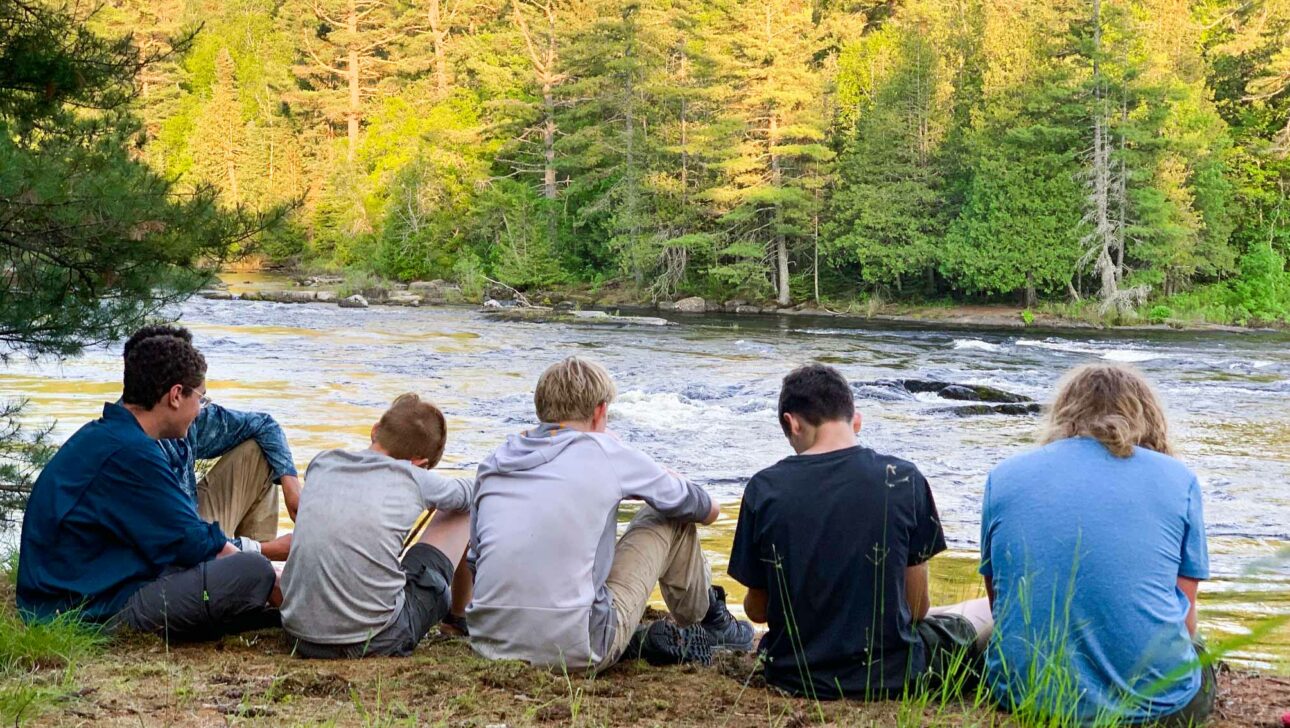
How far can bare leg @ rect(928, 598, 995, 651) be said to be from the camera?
12.2 feet

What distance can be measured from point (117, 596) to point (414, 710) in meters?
1.24

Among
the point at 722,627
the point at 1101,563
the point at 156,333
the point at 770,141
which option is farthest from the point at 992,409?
the point at 770,141

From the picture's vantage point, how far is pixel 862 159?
33.2 metres

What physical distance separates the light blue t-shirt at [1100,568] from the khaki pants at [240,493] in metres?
2.84

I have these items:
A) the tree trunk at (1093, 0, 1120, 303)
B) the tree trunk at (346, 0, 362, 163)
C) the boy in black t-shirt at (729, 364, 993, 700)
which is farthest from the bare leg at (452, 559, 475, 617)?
the tree trunk at (346, 0, 362, 163)

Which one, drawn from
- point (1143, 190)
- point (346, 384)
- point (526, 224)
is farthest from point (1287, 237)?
point (346, 384)

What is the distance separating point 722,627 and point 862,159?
30.2m

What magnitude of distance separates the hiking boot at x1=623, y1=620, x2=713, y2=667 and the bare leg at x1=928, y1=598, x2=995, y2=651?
78cm

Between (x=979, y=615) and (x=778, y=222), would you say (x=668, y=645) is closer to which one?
(x=979, y=615)

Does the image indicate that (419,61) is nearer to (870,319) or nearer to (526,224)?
(526,224)

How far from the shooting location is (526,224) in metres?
39.8

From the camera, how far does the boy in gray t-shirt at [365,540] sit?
3.78m

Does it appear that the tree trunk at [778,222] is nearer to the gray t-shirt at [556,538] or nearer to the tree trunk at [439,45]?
the tree trunk at [439,45]

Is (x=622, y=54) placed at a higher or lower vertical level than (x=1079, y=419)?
higher
